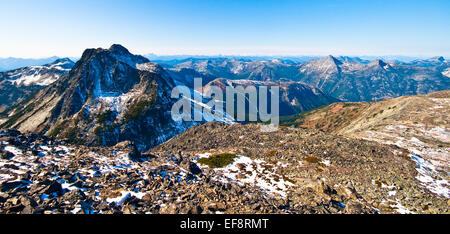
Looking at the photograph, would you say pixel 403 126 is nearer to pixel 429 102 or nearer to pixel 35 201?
pixel 429 102

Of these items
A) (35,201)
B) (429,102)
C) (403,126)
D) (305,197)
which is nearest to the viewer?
(35,201)

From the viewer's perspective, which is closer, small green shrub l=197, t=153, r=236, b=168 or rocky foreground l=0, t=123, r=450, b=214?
rocky foreground l=0, t=123, r=450, b=214

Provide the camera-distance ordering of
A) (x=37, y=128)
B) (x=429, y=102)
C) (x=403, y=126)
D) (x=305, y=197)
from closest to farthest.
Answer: (x=305, y=197), (x=403, y=126), (x=429, y=102), (x=37, y=128)

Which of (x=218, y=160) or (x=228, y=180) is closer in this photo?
(x=228, y=180)

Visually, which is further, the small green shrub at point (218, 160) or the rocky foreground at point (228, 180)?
the small green shrub at point (218, 160)
